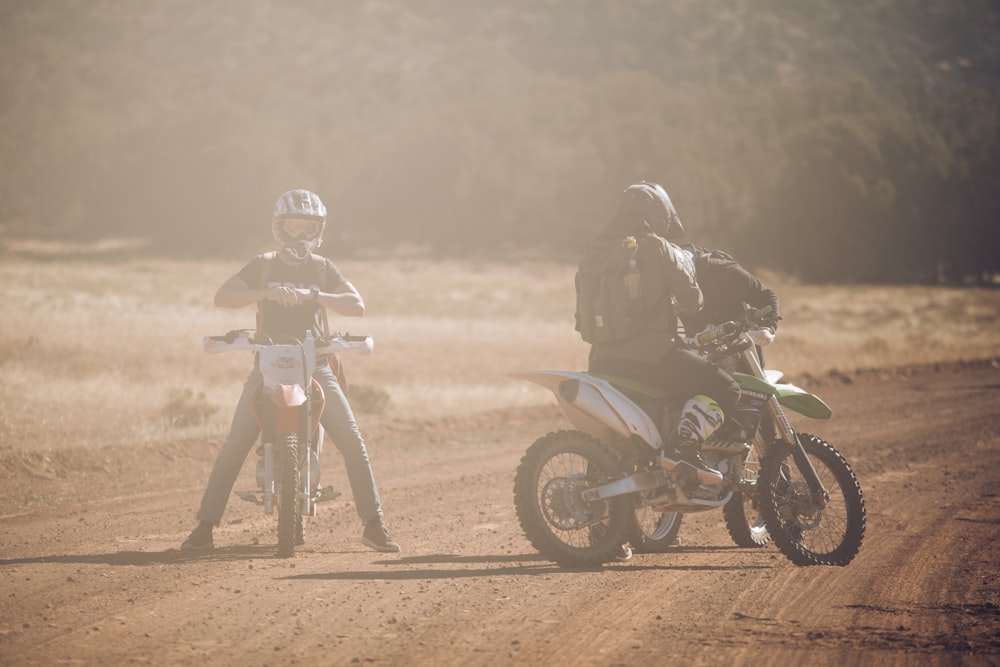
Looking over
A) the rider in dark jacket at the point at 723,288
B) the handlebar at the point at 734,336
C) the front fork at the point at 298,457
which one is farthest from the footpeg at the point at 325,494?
the rider in dark jacket at the point at 723,288

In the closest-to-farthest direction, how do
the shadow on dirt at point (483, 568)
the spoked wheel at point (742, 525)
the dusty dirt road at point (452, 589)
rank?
the dusty dirt road at point (452, 589) → the shadow on dirt at point (483, 568) → the spoked wheel at point (742, 525)

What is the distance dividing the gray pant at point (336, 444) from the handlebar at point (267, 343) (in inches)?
6.9

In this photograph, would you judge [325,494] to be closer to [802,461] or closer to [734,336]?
[734,336]

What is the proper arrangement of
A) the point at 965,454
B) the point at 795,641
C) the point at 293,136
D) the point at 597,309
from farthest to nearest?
the point at 293,136 → the point at 965,454 → the point at 597,309 → the point at 795,641

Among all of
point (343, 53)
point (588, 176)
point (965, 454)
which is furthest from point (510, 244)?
point (343, 53)

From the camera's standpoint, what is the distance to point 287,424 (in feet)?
24.3

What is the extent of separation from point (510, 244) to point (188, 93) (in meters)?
33.8

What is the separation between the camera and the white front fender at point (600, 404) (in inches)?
282

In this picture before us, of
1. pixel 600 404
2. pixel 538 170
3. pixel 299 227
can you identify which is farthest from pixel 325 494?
pixel 538 170

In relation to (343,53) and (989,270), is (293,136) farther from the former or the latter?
(343,53)

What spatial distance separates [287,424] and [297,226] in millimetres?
1371

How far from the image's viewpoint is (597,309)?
23.9 feet

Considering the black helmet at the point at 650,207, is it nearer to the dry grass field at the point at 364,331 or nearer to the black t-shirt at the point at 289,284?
the black t-shirt at the point at 289,284

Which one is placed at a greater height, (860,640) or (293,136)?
(293,136)
